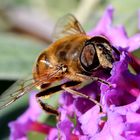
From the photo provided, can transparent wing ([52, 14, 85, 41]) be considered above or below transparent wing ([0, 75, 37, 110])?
above

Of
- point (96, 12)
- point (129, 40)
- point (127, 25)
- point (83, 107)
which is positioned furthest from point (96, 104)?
point (96, 12)

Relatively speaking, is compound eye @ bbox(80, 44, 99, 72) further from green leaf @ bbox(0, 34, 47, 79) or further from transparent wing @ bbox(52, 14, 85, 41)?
green leaf @ bbox(0, 34, 47, 79)

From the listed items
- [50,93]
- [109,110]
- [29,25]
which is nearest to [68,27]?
[50,93]

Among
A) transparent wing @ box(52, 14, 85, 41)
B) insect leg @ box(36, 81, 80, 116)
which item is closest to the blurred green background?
transparent wing @ box(52, 14, 85, 41)

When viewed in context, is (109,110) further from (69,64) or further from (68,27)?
(68,27)

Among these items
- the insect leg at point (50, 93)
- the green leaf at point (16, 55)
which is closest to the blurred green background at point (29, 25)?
the green leaf at point (16, 55)

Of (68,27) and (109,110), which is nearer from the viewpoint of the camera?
(109,110)
